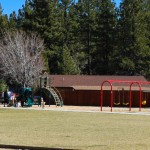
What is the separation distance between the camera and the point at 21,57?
7262cm

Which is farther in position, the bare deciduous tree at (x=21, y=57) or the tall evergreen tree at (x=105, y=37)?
the tall evergreen tree at (x=105, y=37)

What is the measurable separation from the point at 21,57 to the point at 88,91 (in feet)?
45.0

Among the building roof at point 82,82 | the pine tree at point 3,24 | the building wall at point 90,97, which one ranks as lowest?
the building wall at point 90,97

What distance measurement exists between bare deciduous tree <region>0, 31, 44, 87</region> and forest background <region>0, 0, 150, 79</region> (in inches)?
115

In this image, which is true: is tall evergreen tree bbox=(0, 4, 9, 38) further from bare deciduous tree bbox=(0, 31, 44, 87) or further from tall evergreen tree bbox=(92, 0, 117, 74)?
tall evergreen tree bbox=(92, 0, 117, 74)

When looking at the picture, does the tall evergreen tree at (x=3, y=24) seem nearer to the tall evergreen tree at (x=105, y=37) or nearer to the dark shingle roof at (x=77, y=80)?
the dark shingle roof at (x=77, y=80)

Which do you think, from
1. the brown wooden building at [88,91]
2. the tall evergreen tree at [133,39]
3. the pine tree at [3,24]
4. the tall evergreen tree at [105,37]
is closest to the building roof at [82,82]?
the brown wooden building at [88,91]

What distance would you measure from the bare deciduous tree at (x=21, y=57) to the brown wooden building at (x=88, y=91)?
362 centimetres

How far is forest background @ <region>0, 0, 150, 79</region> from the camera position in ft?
263

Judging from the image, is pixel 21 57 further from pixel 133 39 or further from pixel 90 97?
pixel 133 39

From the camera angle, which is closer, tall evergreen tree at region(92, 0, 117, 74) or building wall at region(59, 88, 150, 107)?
building wall at region(59, 88, 150, 107)

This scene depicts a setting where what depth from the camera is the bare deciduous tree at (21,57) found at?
7200 cm

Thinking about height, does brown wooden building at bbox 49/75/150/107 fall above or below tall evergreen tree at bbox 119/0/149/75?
below

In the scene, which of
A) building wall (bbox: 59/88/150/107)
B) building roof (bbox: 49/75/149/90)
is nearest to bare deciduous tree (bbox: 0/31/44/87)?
building roof (bbox: 49/75/149/90)
